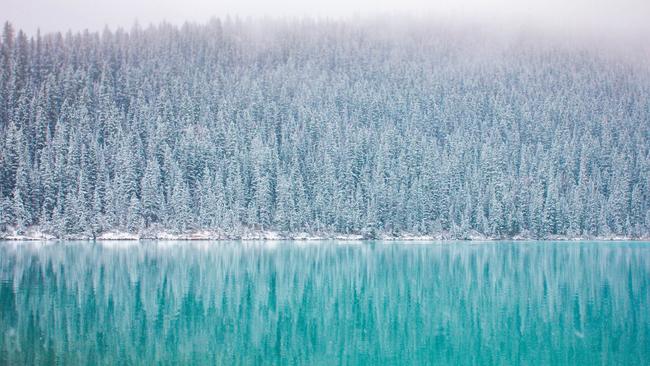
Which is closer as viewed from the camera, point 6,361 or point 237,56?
point 6,361

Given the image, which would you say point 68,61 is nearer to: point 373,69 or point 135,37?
point 135,37

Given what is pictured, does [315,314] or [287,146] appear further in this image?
[287,146]

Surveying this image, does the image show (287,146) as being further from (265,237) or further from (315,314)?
(315,314)

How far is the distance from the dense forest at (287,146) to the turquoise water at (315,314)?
155ft

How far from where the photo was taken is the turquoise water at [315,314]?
23750mm

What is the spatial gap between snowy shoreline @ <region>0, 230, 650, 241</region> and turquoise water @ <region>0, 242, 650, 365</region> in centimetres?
3657

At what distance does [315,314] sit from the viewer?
3219cm

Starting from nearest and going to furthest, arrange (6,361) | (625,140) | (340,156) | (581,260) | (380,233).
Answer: (6,361) < (581,260) < (380,233) < (340,156) < (625,140)

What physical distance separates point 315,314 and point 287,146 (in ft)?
331

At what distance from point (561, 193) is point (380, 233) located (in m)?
44.8

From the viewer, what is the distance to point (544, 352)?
24.8 metres

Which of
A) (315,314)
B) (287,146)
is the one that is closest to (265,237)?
(287,146)

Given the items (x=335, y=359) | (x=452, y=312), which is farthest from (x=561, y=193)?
(x=335, y=359)

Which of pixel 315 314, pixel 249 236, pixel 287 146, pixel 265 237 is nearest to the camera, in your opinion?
pixel 315 314
